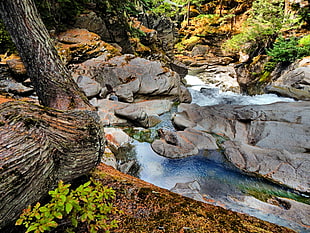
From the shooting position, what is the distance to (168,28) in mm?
22344

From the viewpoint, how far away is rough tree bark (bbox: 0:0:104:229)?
1.11 metres

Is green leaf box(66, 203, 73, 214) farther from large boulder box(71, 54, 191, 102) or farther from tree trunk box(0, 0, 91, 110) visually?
large boulder box(71, 54, 191, 102)

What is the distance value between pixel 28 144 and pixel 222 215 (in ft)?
6.78

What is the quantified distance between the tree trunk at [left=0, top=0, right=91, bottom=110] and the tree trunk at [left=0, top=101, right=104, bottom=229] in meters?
1.29

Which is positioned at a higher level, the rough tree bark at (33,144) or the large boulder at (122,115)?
the rough tree bark at (33,144)

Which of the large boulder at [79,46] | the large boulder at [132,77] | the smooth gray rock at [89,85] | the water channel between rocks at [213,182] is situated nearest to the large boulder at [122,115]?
the smooth gray rock at [89,85]

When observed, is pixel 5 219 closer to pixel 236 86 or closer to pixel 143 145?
pixel 143 145

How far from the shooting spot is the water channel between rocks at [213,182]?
311 centimetres

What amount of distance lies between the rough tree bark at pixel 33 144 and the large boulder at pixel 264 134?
4641 mm

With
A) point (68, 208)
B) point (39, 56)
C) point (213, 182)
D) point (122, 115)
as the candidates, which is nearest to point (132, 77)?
point (122, 115)

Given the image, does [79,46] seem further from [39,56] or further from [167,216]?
[167,216]

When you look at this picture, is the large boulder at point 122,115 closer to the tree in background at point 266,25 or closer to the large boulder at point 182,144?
the large boulder at point 182,144

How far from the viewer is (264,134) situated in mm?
5848

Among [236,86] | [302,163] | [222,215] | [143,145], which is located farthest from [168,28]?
[222,215]
